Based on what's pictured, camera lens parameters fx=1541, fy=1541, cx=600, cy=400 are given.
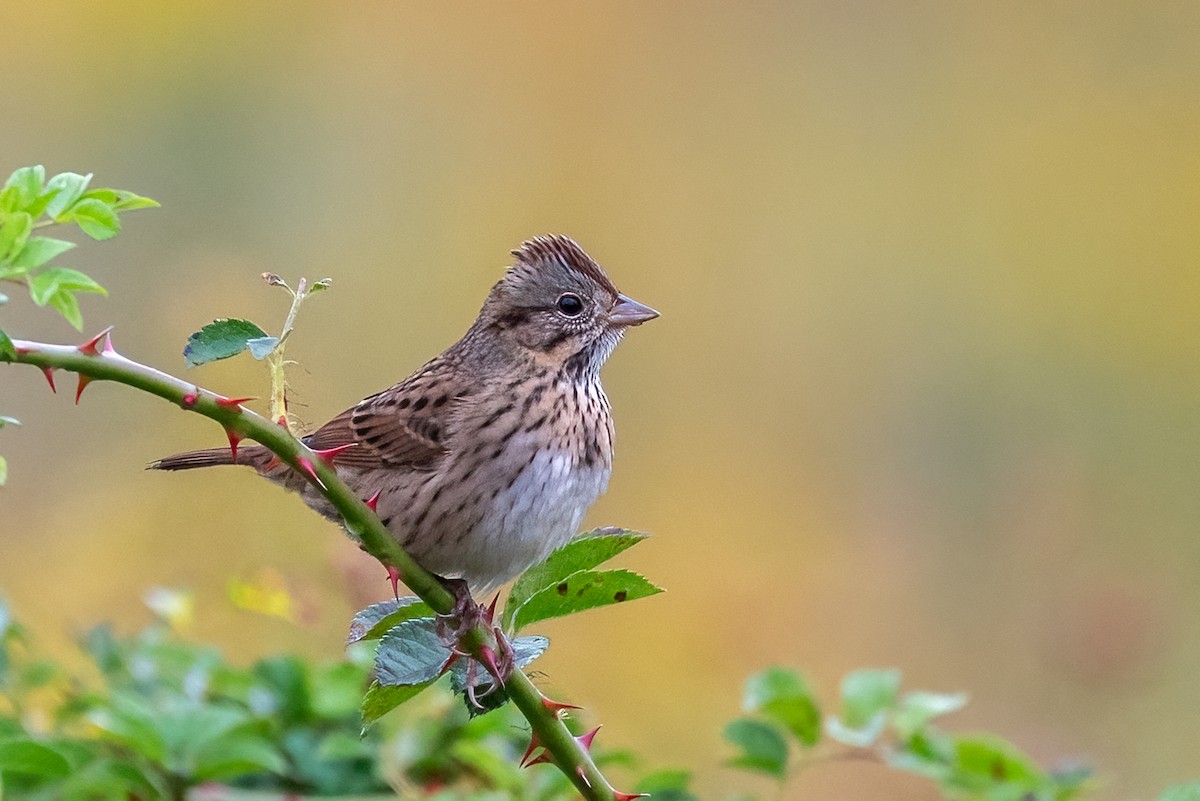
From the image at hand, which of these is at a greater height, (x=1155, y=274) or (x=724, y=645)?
(x=1155, y=274)

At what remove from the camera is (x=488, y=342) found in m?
3.01

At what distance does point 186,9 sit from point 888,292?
364cm

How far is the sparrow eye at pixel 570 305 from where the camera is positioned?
303cm

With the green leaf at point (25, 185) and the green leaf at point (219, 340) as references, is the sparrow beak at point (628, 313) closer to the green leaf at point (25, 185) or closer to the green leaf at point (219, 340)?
the green leaf at point (219, 340)

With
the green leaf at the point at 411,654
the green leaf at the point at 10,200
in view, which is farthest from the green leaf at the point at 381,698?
the green leaf at the point at 10,200

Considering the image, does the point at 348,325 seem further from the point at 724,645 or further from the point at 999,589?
the point at 999,589

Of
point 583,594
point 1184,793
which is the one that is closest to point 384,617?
point 583,594

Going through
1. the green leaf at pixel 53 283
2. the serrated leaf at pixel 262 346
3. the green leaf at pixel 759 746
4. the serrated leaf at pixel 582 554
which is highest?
the green leaf at pixel 759 746

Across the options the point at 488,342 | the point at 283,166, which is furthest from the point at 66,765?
the point at 283,166

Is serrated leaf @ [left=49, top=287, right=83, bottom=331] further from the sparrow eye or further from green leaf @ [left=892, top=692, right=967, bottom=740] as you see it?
the sparrow eye

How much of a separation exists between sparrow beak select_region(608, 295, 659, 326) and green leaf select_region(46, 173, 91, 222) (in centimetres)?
160

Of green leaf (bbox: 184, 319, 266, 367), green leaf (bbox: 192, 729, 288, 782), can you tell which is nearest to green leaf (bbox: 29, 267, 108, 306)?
green leaf (bbox: 184, 319, 266, 367)

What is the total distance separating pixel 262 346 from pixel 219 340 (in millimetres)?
60

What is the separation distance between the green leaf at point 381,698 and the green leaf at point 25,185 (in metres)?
0.58
